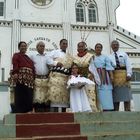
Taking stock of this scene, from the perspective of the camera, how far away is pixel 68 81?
740 cm

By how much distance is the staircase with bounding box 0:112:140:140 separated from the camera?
5.96 meters

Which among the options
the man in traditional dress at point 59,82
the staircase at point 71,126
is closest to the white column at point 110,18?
the man in traditional dress at point 59,82

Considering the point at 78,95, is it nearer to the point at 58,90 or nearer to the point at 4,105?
the point at 58,90

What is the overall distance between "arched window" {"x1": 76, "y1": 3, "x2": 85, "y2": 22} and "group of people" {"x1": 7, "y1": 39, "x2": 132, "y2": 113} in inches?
588

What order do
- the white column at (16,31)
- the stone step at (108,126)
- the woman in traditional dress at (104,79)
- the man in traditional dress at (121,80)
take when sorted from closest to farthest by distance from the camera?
the stone step at (108,126), the woman in traditional dress at (104,79), the man in traditional dress at (121,80), the white column at (16,31)

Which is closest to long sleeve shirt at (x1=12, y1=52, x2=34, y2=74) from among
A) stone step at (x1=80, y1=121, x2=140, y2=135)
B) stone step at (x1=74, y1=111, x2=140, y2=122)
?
stone step at (x1=74, y1=111, x2=140, y2=122)

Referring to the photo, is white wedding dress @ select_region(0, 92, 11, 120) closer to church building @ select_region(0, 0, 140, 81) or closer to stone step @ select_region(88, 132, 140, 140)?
stone step @ select_region(88, 132, 140, 140)

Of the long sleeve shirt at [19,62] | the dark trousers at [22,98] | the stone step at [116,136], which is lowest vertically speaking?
the stone step at [116,136]

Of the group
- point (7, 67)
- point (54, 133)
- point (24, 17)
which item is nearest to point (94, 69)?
point (54, 133)

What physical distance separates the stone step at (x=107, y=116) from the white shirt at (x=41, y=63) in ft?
4.14

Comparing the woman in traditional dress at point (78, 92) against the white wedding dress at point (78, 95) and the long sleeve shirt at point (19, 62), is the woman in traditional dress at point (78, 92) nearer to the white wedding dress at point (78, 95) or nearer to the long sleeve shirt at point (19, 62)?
the white wedding dress at point (78, 95)

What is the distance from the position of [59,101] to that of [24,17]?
14.9 meters

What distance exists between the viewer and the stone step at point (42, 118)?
6438mm

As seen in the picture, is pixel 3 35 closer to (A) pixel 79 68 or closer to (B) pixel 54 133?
(A) pixel 79 68
